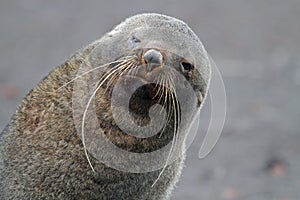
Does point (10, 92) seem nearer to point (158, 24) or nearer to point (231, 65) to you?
point (231, 65)

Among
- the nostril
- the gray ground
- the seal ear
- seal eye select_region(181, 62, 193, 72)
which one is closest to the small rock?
the gray ground

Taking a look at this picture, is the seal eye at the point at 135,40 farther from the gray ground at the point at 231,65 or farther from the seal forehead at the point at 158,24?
the gray ground at the point at 231,65

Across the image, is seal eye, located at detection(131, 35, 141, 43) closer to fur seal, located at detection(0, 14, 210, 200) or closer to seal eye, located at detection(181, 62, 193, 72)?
fur seal, located at detection(0, 14, 210, 200)

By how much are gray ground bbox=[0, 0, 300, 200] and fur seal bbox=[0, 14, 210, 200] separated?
121 inches

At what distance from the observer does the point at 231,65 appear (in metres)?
9.87

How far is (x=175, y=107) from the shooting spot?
4.21 m

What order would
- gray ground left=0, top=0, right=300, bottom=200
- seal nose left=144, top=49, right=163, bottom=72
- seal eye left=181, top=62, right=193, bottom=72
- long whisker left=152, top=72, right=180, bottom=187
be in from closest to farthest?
seal nose left=144, top=49, right=163, bottom=72, long whisker left=152, top=72, right=180, bottom=187, seal eye left=181, top=62, right=193, bottom=72, gray ground left=0, top=0, right=300, bottom=200

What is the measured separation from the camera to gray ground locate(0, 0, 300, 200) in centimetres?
771

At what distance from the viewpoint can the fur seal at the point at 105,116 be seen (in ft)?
13.8

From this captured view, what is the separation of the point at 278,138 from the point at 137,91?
14.7ft

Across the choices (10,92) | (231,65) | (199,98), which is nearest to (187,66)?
(199,98)

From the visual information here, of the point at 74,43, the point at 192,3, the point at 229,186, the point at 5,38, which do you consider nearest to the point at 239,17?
the point at 192,3

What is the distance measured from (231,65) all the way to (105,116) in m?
5.73

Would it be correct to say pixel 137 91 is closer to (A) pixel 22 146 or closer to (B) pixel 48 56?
(A) pixel 22 146
